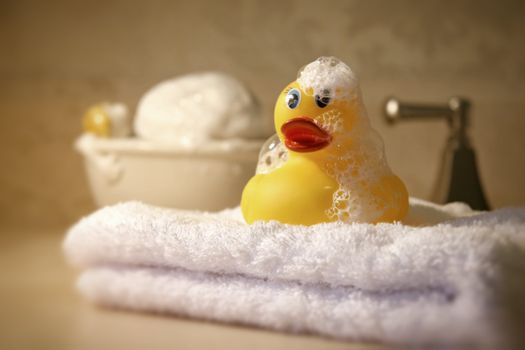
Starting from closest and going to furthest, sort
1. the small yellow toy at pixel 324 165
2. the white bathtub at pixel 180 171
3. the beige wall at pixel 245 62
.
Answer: the small yellow toy at pixel 324 165
the white bathtub at pixel 180 171
the beige wall at pixel 245 62

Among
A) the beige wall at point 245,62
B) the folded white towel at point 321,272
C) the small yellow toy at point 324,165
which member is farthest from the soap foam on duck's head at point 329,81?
the beige wall at point 245,62

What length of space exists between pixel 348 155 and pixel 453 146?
42cm

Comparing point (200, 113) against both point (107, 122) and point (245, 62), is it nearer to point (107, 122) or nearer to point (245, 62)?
point (107, 122)

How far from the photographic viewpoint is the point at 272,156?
0.53 m

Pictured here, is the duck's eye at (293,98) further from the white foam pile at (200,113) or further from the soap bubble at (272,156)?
the white foam pile at (200,113)

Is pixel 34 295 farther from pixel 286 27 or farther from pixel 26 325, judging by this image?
pixel 286 27

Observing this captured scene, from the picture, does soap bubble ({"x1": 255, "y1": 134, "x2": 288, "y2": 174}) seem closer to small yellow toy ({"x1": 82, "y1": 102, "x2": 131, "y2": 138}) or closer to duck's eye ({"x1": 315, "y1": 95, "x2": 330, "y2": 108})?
duck's eye ({"x1": 315, "y1": 95, "x2": 330, "y2": 108})

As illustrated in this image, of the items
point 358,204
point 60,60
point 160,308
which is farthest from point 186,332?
point 60,60

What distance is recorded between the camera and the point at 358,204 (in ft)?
1.53

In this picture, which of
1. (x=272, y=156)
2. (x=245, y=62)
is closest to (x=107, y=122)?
(x=245, y=62)

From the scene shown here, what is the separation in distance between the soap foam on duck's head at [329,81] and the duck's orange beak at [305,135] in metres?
0.03

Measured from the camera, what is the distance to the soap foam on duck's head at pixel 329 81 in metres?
0.47

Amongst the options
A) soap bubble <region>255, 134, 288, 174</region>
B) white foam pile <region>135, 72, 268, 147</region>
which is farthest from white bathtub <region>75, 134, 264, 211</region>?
soap bubble <region>255, 134, 288, 174</region>

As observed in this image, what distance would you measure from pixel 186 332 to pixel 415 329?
0.57 ft
